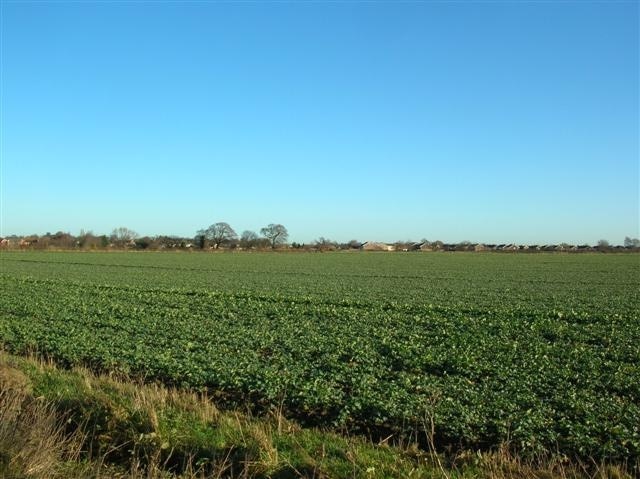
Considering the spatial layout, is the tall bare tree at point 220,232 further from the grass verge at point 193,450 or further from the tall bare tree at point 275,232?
the grass verge at point 193,450

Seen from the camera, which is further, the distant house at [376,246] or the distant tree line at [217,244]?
the distant house at [376,246]

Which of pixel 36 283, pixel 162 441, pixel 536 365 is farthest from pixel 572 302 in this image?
pixel 36 283

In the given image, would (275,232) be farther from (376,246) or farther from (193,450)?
(193,450)

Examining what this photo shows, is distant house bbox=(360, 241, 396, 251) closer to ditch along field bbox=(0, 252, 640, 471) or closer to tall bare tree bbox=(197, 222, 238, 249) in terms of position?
tall bare tree bbox=(197, 222, 238, 249)

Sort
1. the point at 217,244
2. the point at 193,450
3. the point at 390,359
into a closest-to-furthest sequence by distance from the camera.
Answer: the point at 193,450 → the point at 390,359 → the point at 217,244

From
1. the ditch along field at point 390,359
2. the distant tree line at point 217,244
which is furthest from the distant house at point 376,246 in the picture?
the ditch along field at point 390,359

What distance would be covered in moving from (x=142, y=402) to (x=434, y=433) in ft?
14.9

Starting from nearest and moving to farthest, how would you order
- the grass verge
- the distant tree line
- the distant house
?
the grass verge
the distant tree line
the distant house

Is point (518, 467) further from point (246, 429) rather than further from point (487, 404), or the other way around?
point (246, 429)

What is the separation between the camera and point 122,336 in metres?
15.0

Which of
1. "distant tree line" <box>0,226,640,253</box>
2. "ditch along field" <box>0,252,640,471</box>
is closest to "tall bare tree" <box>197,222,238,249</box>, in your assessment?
"distant tree line" <box>0,226,640,253</box>

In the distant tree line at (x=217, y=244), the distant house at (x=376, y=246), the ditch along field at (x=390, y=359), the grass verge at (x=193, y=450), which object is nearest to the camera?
the grass verge at (x=193, y=450)

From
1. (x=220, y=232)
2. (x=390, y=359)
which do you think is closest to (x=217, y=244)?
(x=220, y=232)

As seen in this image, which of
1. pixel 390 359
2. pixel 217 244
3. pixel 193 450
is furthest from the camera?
pixel 217 244
